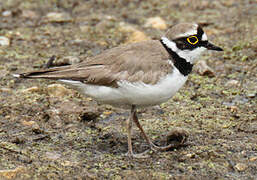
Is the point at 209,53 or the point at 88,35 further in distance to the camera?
the point at 88,35

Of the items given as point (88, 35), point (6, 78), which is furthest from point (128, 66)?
point (88, 35)

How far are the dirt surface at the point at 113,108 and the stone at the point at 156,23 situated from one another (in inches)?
4.9

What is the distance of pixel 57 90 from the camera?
21.5ft

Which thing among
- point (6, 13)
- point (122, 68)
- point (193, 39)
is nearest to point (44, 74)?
point (122, 68)

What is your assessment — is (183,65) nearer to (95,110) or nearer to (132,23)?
(95,110)

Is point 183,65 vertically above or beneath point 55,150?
above

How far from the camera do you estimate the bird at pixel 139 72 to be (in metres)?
4.81

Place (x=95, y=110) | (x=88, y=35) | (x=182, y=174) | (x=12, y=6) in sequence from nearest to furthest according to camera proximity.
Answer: (x=182, y=174) < (x=95, y=110) < (x=88, y=35) < (x=12, y=6)

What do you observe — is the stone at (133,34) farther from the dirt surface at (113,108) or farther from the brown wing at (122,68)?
the brown wing at (122,68)

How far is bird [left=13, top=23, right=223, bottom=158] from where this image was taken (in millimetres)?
4809

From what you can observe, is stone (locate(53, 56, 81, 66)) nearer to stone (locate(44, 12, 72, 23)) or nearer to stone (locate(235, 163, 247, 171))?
stone (locate(44, 12, 72, 23))

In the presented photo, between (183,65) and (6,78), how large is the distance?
321cm

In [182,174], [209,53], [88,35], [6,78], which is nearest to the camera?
[182,174]

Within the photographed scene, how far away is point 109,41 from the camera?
27.9 feet
